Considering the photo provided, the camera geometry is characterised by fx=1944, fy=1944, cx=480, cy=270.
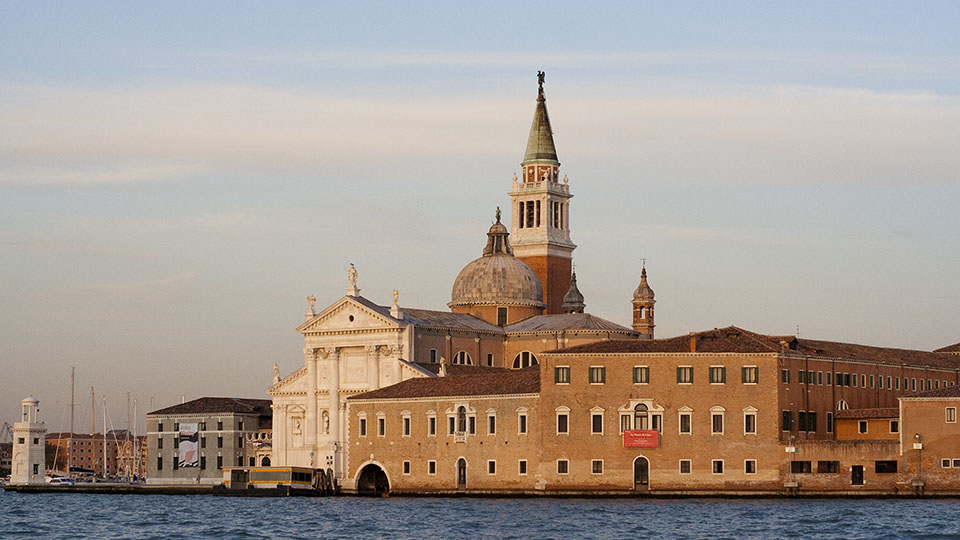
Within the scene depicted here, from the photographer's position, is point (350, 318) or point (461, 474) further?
point (350, 318)

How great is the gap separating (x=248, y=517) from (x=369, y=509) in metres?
5.24

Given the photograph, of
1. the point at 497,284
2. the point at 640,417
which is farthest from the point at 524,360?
the point at 640,417

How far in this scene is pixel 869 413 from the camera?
266 ft

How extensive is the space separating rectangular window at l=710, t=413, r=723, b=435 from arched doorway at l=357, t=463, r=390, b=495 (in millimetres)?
16852

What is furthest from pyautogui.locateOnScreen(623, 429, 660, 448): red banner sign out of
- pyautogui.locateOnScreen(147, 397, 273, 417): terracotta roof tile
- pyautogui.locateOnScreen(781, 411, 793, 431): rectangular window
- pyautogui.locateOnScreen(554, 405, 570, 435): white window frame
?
pyautogui.locateOnScreen(147, 397, 273, 417): terracotta roof tile

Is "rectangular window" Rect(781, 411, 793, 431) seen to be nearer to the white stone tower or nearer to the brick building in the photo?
the brick building

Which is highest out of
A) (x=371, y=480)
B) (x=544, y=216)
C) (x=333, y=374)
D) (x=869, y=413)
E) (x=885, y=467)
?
(x=544, y=216)

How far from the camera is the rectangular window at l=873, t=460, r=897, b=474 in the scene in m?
75.2

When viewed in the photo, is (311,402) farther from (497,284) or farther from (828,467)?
(828,467)

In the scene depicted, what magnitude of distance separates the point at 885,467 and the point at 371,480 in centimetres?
2434

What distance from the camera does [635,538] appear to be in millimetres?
57719

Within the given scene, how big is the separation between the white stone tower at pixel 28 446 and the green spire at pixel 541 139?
34.0 m

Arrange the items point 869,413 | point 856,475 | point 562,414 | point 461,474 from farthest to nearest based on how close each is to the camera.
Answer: point 461,474 < point 869,413 < point 562,414 < point 856,475

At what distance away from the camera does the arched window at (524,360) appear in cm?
10038
